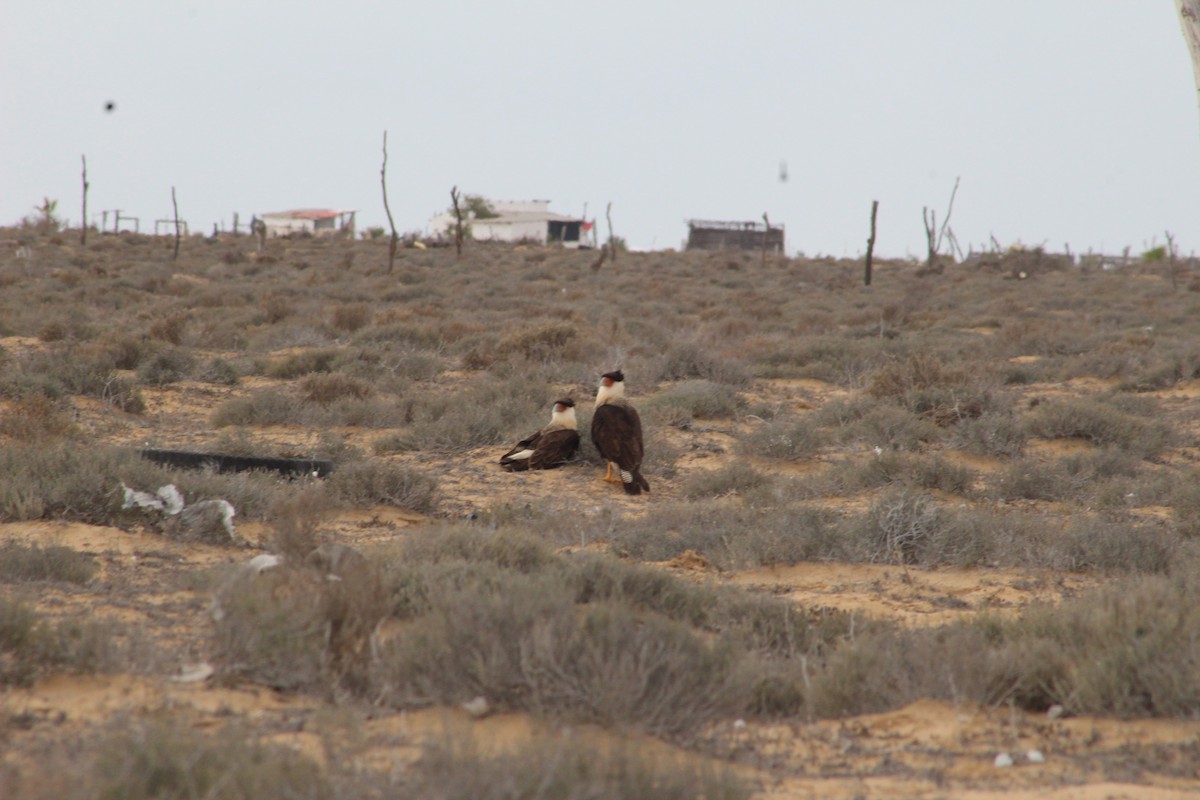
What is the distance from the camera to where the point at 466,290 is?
22.8 meters

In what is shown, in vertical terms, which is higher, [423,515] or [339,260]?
[339,260]

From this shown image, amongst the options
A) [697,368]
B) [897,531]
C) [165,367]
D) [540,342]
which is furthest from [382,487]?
[540,342]

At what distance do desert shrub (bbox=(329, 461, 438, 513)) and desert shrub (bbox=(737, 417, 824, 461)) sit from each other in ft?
10.1

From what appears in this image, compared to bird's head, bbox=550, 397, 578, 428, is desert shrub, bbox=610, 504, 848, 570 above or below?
below

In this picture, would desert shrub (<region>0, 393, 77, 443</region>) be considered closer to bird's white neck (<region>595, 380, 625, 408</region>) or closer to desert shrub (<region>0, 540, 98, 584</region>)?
desert shrub (<region>0, 540, 98, 584</region>)

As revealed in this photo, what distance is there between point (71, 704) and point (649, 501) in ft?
16.2

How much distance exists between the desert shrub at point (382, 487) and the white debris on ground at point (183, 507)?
101cm

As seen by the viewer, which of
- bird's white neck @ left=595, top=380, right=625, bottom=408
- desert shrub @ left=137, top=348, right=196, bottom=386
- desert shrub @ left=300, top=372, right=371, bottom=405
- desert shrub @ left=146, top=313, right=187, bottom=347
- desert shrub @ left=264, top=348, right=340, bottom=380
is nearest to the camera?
bird's white neck @ left=595, top=380, right=625, bottom=408

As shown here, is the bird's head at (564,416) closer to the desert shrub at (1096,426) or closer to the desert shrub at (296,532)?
the desert shrub at (296,532)

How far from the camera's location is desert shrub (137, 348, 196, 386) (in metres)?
11.3

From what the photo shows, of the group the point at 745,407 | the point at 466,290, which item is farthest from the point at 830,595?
the point at 466,290

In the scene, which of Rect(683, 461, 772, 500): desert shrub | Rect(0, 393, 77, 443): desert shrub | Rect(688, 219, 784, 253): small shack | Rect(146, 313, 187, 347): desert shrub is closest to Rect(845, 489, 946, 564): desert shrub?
Rect(683, 461, 772, 500): desert shrub

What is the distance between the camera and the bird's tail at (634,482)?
7.77 meters

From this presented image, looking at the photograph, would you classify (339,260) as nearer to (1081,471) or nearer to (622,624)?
(1081,471)
